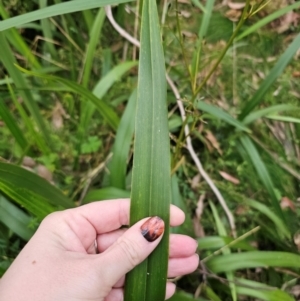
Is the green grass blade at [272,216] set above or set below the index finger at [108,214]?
above

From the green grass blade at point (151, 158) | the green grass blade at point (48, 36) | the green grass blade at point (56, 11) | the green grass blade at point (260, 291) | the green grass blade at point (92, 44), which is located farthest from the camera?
the green grass blade at point (48, 36)

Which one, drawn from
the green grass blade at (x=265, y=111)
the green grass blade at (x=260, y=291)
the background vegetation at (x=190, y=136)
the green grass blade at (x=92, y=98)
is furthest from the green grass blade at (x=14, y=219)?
the green grass blade at (x=265, y=111)

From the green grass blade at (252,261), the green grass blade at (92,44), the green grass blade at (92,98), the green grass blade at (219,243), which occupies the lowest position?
the green grass blade at (252,261)

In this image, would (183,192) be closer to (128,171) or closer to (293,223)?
(128,171)

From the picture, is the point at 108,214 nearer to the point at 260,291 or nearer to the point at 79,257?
the point at 79,257

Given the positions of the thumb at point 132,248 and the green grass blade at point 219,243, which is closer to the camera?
the thumb at point 132,248

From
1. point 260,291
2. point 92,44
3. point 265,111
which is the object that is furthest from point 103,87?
point 260,291

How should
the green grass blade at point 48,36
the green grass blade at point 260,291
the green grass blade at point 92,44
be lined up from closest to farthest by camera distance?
the green grass blade at point 260,291
the green grass blade at point 92,44
the green grass blade at point 48,36

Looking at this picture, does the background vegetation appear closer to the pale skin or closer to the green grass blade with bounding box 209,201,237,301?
the green grass blade with bounding box 209,201,237,301

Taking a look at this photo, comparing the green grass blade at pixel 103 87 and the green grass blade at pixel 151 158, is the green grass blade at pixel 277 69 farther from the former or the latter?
the green grass blade at pixel 151 158
